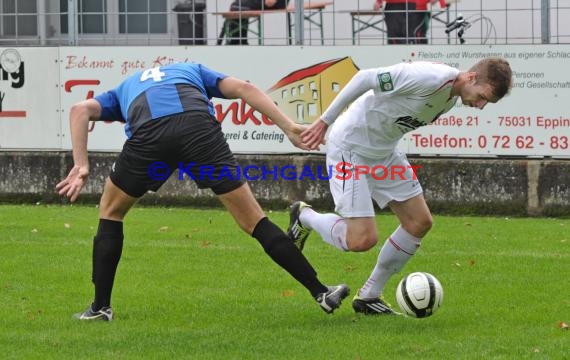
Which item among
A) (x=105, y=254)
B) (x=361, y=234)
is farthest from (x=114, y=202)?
(x=361, y=234)

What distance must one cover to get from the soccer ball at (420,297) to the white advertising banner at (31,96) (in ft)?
29.1

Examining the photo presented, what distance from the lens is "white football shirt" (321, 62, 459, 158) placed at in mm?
7676

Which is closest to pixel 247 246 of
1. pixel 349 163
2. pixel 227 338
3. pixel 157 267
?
pixel 157 267

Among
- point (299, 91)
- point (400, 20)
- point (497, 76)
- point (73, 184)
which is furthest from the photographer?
point (299, 91)

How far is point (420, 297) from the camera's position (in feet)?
25.4

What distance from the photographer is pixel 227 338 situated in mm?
7156

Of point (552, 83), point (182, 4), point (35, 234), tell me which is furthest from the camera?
point (182, 4)

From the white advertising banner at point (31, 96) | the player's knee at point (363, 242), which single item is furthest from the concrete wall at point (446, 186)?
the player's knee at point (363, 242)

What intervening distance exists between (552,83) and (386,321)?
731cm

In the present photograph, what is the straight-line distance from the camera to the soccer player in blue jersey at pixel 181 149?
24.6ft

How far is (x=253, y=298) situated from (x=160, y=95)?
72.5 inches

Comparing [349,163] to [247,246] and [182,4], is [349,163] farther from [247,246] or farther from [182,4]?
[182,4]

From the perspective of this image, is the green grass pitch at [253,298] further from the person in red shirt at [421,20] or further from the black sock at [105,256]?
the person in red shirt at [421,20]

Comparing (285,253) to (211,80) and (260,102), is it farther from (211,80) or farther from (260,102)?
(211,80)
